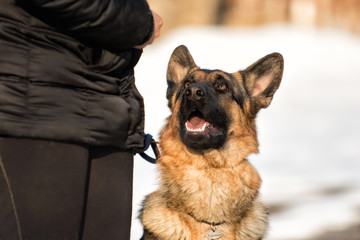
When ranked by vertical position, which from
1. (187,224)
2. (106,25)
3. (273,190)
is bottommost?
(273,190)

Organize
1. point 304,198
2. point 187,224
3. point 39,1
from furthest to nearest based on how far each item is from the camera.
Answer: point 304,198, point 187,224, point 39,1

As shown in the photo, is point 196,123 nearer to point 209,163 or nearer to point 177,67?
point 209,163

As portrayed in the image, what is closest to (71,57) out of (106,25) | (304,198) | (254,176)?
(106,25)

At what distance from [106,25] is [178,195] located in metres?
1.31

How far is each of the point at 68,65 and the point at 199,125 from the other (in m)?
1.34

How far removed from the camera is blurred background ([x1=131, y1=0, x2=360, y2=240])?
228 inches

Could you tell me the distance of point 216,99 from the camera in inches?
127

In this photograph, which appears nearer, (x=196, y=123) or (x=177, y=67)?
(x=196, y=123)

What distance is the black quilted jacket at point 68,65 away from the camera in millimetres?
1799

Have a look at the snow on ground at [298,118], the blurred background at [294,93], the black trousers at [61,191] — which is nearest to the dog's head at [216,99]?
the snow on ground at [298,118]

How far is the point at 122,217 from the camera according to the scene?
Result: 224 cm

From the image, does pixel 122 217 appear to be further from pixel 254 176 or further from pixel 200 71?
pixel 200 71

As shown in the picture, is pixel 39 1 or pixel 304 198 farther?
pixel 304 198

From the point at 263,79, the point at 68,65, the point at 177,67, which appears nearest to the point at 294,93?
the point at 263,79
